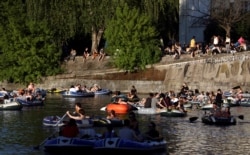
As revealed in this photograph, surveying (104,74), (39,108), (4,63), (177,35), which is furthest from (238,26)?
(39,108)

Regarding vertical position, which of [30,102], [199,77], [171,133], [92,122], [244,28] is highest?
[244,28]

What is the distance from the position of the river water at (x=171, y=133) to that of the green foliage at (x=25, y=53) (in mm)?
22946

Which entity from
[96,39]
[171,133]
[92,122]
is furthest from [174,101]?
[96,39]

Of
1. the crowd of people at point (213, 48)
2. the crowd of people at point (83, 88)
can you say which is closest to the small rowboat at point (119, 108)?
the crowd of people at point (83, 88)

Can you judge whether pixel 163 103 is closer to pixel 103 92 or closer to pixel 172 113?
pixel 172 113

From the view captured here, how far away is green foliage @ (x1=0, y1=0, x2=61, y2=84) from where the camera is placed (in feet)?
278

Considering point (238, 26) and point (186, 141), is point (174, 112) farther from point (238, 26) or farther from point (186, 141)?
point (238, 26)

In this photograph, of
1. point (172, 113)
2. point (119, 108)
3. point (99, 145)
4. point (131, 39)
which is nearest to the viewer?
point (99, 145)

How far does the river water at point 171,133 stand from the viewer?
39688 millimetres

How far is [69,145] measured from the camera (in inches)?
1499

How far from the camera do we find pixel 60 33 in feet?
279

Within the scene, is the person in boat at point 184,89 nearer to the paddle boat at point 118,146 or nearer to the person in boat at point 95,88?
the person in boat at point 95,88

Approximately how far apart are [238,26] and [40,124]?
45.6 meters

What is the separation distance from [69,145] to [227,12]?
178ft
